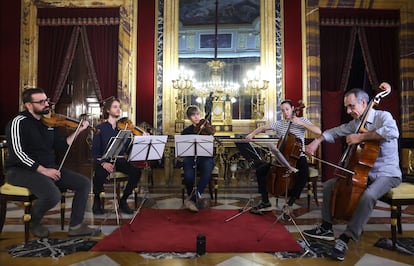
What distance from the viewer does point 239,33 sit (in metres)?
6.16

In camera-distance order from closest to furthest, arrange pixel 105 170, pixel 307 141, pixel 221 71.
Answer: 1. pixel 105 170
2. pixel 307 141
3. pixel 221 71

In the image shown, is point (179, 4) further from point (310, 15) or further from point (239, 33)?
point (310, 15)

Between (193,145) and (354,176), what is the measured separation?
1705 mm

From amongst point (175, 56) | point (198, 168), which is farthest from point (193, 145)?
point (175, 56)

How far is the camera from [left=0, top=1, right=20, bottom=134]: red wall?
6336mm

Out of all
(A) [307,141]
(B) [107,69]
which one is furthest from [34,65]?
(A) [307,141]

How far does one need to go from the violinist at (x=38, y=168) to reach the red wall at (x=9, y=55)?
3827 millimetres

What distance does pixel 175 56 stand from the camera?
620 centimetres

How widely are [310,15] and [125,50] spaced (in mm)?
3378

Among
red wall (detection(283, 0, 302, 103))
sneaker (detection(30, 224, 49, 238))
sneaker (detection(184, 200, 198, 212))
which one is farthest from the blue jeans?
red wall (detection(283, 0, 302, 103))

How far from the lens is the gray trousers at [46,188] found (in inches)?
111

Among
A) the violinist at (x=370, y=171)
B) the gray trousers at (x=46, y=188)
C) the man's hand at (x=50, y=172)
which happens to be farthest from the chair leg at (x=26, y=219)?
the violinist at (x=370, y=171)

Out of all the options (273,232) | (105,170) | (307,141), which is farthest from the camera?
(307,141)

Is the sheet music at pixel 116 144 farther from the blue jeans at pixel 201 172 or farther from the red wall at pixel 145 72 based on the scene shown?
the red wall at pixel 145 72
